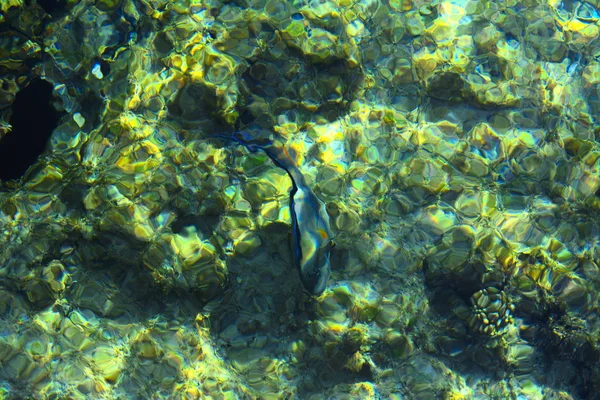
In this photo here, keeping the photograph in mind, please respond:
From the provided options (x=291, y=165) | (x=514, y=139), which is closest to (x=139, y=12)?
(x=291, y=165)

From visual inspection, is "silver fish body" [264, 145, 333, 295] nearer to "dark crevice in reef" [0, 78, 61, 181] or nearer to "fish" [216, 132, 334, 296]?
"fish" [216, 132, 334, 296]

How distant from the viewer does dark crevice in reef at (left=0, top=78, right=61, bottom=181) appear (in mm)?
4234

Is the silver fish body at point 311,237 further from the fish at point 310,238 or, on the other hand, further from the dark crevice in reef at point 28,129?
the dark crevice in reef at point 28,129

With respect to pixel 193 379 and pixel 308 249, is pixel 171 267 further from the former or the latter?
pixel 308 249

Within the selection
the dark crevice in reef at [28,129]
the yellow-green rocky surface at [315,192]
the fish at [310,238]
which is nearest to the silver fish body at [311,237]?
the fish at [310,238]

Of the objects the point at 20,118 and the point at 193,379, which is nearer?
the point at 193,379

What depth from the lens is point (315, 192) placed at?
14.1 ft

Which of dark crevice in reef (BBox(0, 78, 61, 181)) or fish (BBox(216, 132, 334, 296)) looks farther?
dark crevice in reef (BBox(0, 78, 61, 181))

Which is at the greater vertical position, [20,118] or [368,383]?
[20,118]

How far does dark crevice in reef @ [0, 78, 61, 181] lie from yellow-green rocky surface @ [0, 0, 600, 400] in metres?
0.07

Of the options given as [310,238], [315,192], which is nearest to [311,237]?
[310,238]

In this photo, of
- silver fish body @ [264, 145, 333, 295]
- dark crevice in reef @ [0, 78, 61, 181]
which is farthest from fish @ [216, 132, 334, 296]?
dark crevice in reef @ [0, 78, 61, 181]

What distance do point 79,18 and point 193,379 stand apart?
142 inches

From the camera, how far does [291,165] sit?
430 cm
